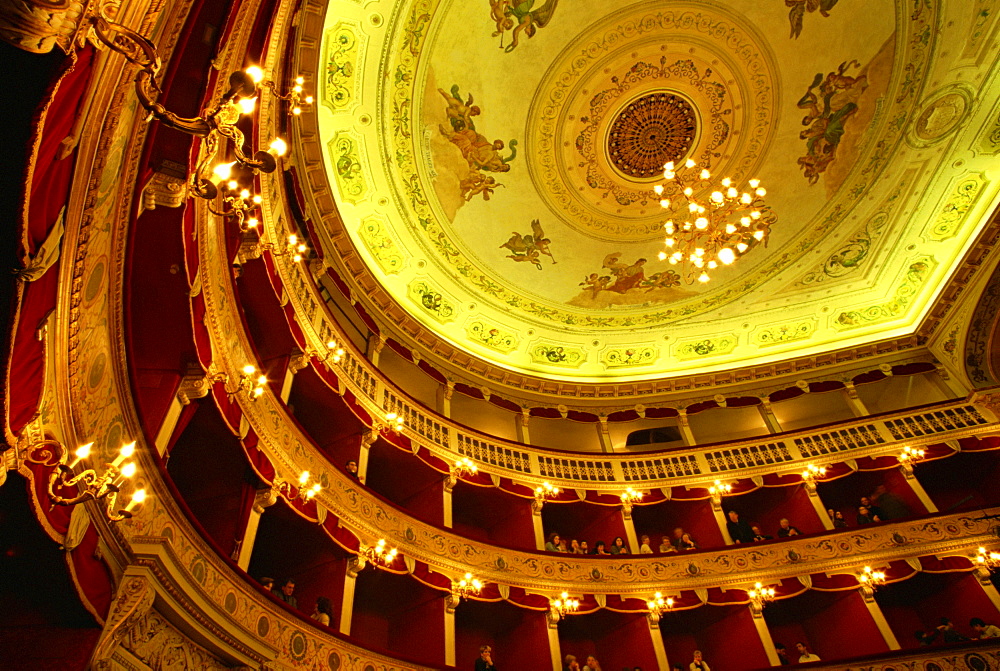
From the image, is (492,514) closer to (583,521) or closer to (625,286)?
(583,521)

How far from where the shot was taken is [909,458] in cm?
1490

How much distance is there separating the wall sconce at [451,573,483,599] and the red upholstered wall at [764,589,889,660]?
278 inches

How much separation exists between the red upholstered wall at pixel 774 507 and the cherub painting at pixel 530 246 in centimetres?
898

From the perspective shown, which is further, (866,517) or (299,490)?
(866,517)

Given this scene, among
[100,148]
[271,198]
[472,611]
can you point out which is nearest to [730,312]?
[472,611]

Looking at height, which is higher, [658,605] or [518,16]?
[518,16]

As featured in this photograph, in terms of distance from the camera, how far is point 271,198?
1102cm

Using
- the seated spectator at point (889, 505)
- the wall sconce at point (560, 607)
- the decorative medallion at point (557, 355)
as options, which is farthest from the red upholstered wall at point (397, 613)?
the seated spectator at point (889, 505)

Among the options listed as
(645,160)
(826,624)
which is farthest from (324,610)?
(645,160)

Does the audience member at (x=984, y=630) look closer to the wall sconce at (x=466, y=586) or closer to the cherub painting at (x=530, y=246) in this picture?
the wall sconce at (x=466, y=586)

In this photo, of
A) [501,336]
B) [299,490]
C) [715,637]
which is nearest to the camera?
[299,490]

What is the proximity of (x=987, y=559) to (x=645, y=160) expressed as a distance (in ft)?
42.5

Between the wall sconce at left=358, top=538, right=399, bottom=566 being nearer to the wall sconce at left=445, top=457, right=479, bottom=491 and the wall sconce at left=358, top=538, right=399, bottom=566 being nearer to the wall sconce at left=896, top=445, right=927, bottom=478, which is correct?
the wall sconce at left=445, top=457, right=479, bottom=491

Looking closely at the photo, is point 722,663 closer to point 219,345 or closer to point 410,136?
point 219,345
